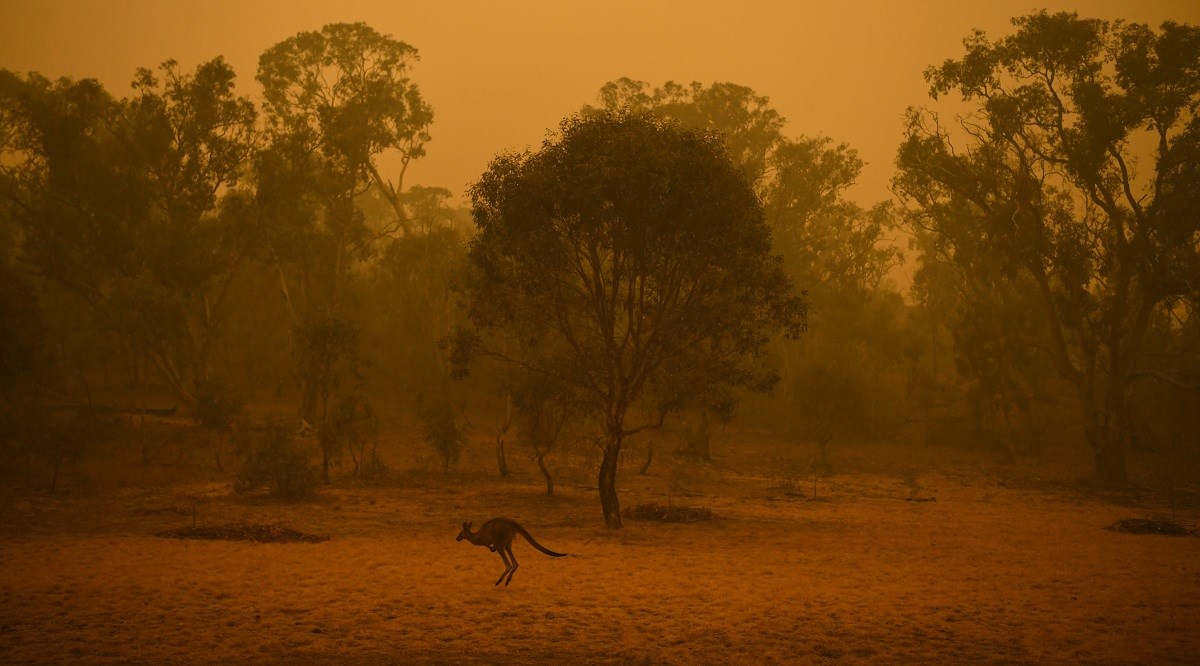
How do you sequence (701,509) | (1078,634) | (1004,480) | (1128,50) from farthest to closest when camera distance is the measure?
(1004,480), (1128,50), (701,509), (1078,634)

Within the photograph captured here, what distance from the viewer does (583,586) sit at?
42.1ft

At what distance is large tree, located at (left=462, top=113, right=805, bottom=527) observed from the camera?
1711 cm

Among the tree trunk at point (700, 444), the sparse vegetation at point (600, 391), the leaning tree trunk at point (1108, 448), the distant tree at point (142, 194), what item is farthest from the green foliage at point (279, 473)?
the leaning tree trunk at point (1108, 448)

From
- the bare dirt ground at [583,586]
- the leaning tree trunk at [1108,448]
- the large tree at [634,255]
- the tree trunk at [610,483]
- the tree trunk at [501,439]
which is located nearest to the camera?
the bare dirt ground at [583,586]

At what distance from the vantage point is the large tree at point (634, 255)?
56.1ft

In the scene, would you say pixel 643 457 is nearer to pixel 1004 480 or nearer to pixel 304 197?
pixel 1004 480

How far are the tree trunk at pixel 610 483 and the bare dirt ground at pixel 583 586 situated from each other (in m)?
0.45

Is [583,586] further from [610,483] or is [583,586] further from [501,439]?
[501,439]

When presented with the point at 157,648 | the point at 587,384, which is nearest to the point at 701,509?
the point at 587,384

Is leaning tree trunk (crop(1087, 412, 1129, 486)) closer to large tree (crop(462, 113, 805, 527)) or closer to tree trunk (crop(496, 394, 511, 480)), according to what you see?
large tree (crop(462, 113, 805, 527))

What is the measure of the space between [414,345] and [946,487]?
2745 cm

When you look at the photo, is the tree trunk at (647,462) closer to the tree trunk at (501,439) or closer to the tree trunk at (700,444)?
the tree trunk at (501,439)

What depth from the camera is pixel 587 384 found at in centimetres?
1944

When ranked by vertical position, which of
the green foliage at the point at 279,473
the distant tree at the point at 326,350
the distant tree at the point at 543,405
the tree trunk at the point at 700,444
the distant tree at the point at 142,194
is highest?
the distant tree at the point at 142,194
